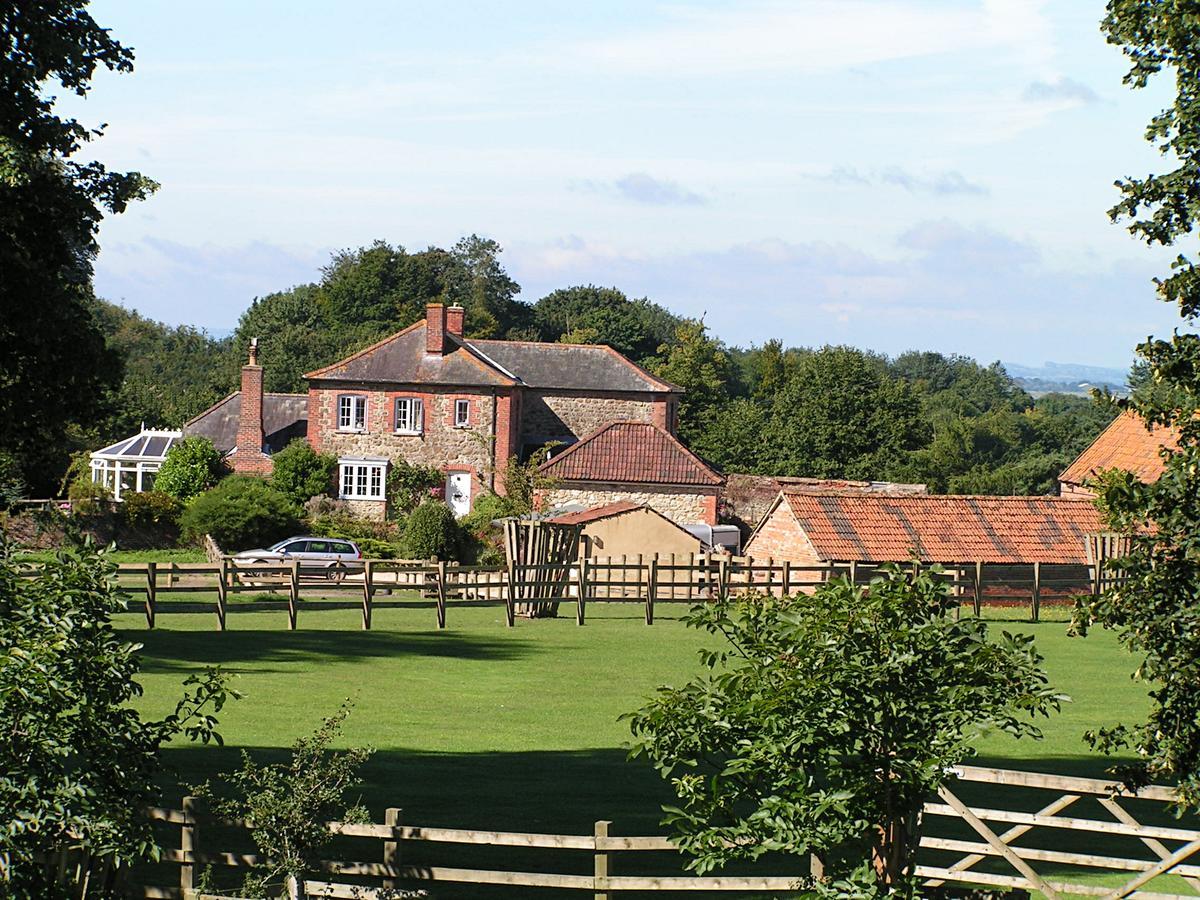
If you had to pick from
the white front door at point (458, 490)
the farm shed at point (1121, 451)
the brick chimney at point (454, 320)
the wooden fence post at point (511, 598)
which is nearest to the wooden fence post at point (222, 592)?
the wooden fence post at point (511, 598)

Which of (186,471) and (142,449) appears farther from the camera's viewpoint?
(142,449)

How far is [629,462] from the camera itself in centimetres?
5334

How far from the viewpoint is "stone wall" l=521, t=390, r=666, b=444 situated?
61.0 meters

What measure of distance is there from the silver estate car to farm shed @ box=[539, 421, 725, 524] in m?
11.1

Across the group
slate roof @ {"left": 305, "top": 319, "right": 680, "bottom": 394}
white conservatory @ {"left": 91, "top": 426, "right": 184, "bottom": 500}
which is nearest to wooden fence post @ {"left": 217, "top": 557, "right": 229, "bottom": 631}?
white conservatory @ {"left": 91, "top": 426, "right": 184, "bottom": 500}

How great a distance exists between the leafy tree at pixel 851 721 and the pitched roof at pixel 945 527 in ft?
92.4

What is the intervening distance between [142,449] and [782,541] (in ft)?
92.5

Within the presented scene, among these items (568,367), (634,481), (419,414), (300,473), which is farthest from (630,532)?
(568,367)

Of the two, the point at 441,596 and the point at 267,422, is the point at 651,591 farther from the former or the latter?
the point at 267,422

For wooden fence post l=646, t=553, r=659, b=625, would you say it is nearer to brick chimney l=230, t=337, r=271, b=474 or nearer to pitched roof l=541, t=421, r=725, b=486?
pitched roof l=541, t=421, r=725, b=486

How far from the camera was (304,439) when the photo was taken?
57562 mm

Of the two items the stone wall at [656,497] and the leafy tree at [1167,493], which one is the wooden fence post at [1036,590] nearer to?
the stone wall at [656,497]

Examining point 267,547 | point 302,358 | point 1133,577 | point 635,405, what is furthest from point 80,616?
point 302,358

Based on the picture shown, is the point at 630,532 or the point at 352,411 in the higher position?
the point at 352,411
